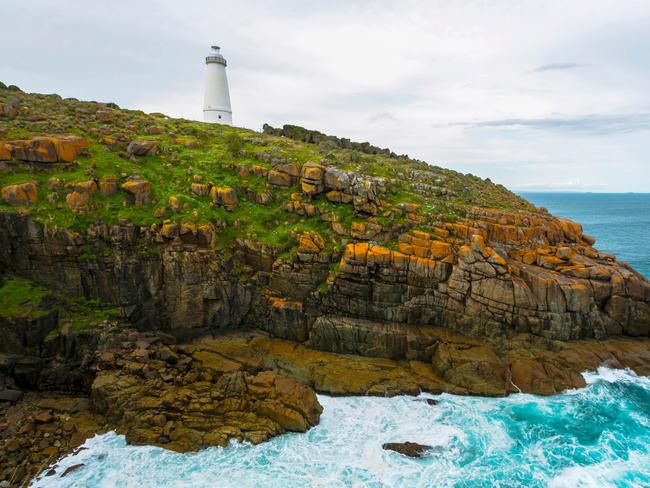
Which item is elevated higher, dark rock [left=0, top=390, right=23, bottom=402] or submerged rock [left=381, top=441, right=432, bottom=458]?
submerged rock [left=381, top=441, right=432, bottom=458]

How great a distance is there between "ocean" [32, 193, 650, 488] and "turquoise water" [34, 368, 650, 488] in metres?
0.05

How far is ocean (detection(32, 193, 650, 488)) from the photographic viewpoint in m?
17.7

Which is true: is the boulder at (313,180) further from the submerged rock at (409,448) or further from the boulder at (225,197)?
the submerged rock at (409,448)

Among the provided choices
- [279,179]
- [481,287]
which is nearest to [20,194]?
[279,179]

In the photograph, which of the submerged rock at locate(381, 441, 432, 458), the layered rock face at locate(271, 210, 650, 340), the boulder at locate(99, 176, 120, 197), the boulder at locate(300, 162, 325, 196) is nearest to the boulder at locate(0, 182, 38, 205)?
the boulder at locate(99, 176, 120, 197)

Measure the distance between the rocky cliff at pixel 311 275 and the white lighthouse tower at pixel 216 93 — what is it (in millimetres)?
24406

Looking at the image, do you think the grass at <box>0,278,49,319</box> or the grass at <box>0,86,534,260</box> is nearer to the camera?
the grass at <box>0,278,49,319</box>

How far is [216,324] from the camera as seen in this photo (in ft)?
97.1

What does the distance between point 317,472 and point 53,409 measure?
54.1 feet

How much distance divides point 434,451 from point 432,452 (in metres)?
0.16

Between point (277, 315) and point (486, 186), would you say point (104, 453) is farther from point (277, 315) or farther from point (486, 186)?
point (486, 186)

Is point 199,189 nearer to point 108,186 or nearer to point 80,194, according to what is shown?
point 108,186

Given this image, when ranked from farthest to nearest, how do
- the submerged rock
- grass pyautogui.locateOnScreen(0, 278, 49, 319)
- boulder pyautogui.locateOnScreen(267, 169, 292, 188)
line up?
boulder pyautogui.locateOnScreen(267, 169, 292, 188) < grass pyautogui.locateOnScreen(0, 278, 49, 319) < the submerged rock

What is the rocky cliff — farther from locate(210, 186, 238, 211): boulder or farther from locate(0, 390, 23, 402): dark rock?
locate(0, 390, 23, 402): dark rock
